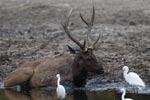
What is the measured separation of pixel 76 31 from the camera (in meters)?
19.9

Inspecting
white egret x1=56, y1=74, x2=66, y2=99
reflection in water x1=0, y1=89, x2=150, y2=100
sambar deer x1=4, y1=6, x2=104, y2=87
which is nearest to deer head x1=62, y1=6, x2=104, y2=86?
sambar deer x1=4, y1=6, x2=104, y2=87

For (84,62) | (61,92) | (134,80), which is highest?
(84,62)

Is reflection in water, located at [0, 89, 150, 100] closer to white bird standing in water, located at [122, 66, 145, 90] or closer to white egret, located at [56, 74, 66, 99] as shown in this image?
white egret, located at [56, 74, 66, 99]

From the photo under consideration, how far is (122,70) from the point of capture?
14.8 meters

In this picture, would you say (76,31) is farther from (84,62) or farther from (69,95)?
(69,95)

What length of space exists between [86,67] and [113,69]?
151 centimetres

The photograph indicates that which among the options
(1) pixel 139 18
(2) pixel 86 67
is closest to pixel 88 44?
A: (2) pixel 86 67

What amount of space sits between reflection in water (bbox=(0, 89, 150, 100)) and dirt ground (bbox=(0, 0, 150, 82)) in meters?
1.27

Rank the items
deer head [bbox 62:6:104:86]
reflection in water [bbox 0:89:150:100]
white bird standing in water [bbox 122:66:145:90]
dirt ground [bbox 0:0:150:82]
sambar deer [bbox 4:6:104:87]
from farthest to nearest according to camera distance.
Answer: dirt ground [bbox 0:0:150:82]
sambar deer [bbox 4:6:104:87]
deer head [bbox 62:6:104:86]
white bird standing in water [bbox 122:66:145:90]
reflection in water [bbox 0:89:150:100]

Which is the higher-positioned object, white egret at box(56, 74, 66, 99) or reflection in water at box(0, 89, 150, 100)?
white egret at box(56, 74, 66, 99)

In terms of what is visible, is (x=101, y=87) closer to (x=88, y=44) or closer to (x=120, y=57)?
(x=88, y=44)

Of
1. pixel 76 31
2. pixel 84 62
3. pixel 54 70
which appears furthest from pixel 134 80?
pixel 76 31

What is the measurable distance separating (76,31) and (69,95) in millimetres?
5945

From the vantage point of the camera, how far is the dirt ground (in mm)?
16547
